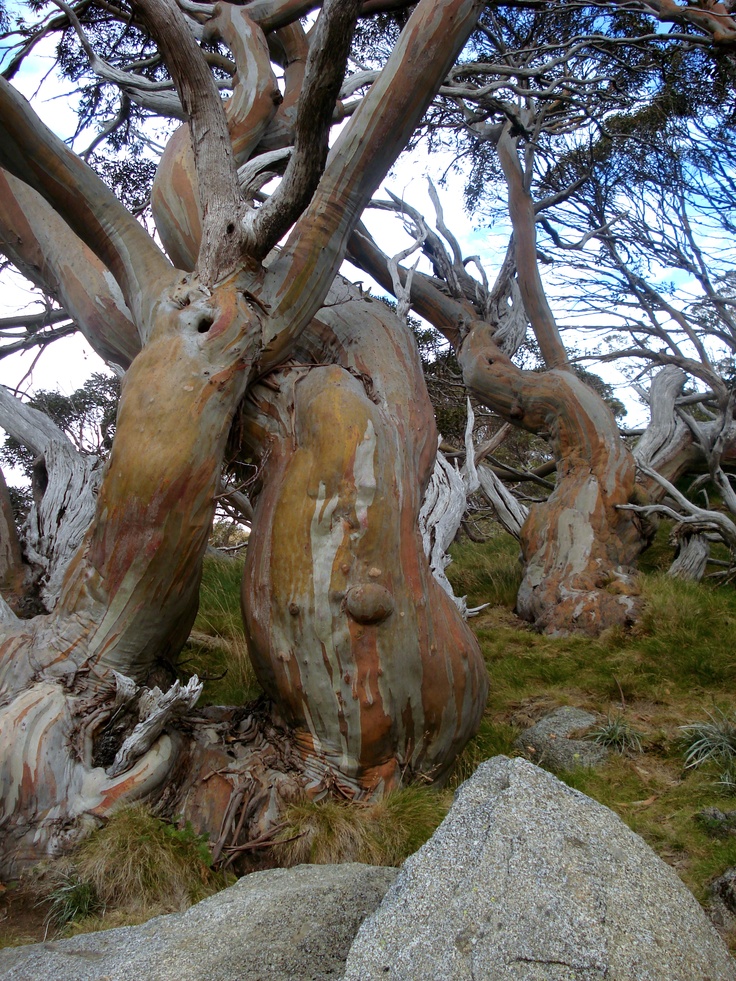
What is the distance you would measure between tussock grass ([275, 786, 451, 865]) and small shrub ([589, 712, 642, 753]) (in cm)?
126

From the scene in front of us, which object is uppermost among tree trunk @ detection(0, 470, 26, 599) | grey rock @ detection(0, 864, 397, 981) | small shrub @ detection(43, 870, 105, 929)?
tree trunk @ detection(0, 470, 26, 599)

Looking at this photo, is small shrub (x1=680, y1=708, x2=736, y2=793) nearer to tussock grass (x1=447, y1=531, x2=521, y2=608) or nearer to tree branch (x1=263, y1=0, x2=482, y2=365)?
tree branch (x1=263, y1=0, x2=482, y2=365)

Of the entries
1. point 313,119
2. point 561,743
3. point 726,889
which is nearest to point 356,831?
point 726,889

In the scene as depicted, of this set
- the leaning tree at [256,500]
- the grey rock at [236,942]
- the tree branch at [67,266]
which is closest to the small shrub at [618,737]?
the leaning tree at [256,500]

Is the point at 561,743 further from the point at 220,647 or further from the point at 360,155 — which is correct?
the point at 360,155

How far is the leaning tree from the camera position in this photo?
117 inches

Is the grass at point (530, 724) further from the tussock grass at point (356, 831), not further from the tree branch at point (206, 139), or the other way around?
the tree branch at point (206, 139)

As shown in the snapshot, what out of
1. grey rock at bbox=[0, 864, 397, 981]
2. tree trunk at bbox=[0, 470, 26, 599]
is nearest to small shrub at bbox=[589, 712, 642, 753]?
grey rock at bbox=[0, 864, 397, 981]

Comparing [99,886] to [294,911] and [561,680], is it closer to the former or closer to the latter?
[294,911]

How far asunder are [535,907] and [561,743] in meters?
2.40

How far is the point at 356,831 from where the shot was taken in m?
2.74

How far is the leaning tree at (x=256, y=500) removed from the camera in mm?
2961

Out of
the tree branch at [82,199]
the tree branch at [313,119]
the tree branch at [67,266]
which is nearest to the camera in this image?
the tree branch at [313,119]

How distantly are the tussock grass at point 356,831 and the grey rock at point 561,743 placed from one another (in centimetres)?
102
